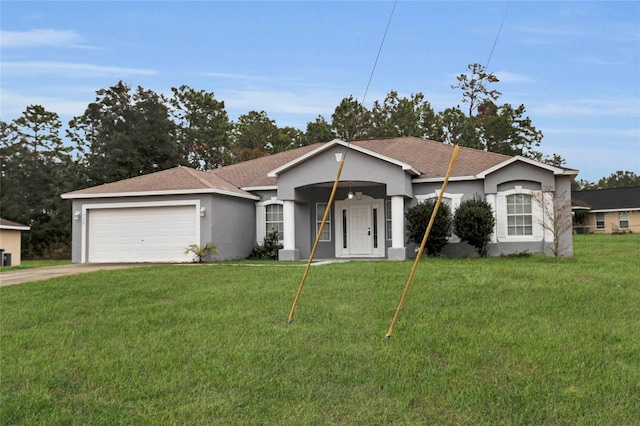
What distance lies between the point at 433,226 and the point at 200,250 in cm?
724

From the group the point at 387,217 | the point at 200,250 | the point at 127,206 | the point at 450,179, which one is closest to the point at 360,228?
the point at 387,217

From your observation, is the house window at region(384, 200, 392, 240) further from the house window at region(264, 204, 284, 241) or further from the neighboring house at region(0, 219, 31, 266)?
the neighboring house at region(0, 219, 31, 266)

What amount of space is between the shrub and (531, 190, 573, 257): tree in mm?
10011

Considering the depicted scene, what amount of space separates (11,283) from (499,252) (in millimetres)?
13379

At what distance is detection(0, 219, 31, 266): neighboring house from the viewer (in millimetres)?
25141

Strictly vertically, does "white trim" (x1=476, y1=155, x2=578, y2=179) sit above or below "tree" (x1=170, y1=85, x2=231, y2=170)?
below

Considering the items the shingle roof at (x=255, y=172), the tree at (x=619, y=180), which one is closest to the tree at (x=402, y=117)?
the shingle roof at (x=255, y=172)

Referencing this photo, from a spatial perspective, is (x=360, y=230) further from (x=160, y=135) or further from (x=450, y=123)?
(x=450, y=123)

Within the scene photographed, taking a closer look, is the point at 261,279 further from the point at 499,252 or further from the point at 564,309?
the point at 499,252

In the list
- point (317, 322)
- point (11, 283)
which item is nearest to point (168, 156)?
point (11, 283)

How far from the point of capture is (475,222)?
1656 centimetres

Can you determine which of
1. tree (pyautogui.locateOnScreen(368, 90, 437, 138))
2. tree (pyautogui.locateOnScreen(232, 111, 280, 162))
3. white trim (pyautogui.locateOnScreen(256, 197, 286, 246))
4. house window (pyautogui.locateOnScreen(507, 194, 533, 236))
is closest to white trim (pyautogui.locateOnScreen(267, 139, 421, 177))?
white trim (pyautogui.locateOnScreen(256, 197, 286, 246))

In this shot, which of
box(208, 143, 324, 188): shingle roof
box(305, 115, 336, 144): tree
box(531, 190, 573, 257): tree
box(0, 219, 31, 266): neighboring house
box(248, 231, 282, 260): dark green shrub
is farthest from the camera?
box(305, 115, 336, 144): tree

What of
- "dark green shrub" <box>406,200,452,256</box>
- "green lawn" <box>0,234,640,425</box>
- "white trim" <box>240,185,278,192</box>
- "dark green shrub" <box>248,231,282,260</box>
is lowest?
"green lawn" <box>0,234,640,425</box>
